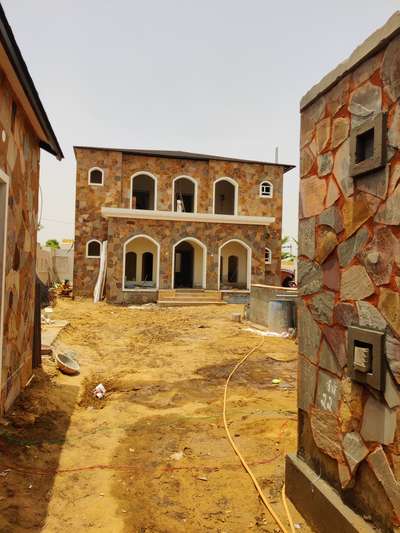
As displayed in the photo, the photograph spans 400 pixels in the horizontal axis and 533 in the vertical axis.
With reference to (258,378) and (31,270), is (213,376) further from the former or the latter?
(31,270)

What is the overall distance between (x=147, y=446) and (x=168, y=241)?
15038mm

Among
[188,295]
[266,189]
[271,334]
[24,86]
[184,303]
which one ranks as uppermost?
[266,189]

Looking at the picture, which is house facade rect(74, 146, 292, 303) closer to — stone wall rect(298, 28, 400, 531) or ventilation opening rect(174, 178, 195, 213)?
ventilation opening rect(174, 178, 195, 213)

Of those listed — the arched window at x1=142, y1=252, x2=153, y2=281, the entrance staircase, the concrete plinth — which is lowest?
the concrete plinth

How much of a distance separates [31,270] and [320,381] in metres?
4.54

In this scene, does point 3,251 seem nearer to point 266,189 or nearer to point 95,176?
point 95,176

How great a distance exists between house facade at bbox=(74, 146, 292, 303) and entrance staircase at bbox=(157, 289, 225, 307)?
46 cm

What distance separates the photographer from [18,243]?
16.4 ft

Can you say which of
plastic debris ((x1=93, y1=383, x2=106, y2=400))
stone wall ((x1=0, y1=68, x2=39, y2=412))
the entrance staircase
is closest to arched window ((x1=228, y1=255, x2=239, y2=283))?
the entrance staircase

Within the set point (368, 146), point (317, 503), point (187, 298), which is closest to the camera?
point (368, 146)

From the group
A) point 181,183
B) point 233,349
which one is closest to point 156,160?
point 181,183

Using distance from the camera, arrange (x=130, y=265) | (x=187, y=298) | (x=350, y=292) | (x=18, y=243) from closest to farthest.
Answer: (x=350, y=292) → (x=18, y=243) → (x=187, y=298) → (x=130, y=265)

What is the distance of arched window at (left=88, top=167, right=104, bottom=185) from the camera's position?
21203 mm

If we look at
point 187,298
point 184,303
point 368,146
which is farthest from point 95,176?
point 368,146
